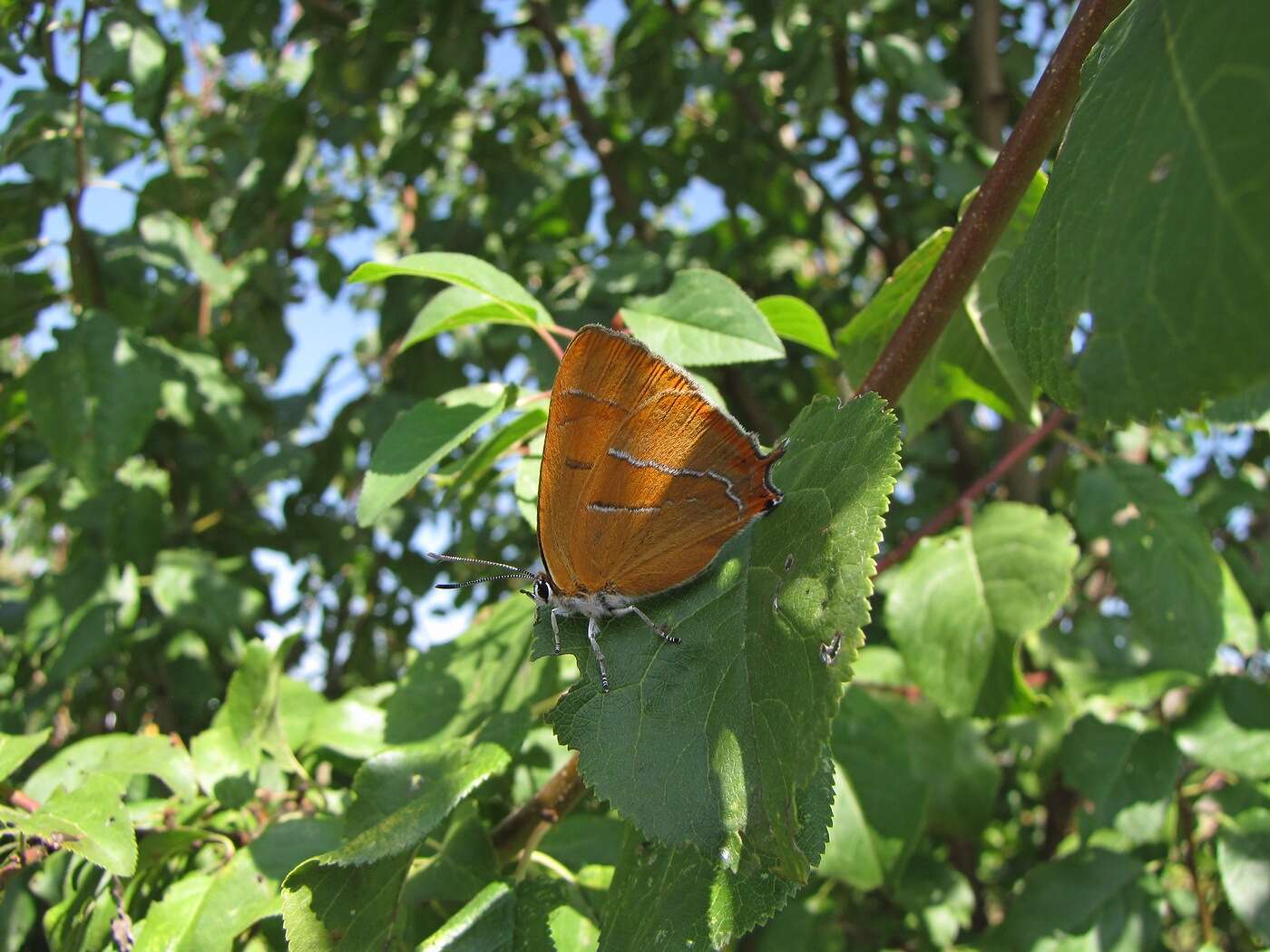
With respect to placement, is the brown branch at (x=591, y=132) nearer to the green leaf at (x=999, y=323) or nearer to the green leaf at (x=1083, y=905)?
the green leaf at (x=999, y=323)

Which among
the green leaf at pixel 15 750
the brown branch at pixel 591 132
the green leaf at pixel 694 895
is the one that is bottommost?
the green leaf at pixel 15 750

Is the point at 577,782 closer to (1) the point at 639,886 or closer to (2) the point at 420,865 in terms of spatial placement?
(1) the point at 639,886

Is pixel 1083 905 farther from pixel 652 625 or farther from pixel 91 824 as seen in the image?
pixel 91 824

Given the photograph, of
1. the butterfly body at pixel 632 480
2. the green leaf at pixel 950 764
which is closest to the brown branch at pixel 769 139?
the green leaf at pixel 950 764

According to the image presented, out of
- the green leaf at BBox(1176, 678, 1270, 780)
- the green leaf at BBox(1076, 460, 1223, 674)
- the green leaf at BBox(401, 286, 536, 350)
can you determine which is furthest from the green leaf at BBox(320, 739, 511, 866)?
the green leaf at BBox(1176, 678, 1270, 780)

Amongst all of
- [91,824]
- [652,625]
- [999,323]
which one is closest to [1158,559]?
[999,323]

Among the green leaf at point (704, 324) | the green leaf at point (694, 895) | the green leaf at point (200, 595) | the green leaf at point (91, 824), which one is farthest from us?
the green leaf at point (200, 595)

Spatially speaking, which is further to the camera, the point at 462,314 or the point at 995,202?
the point at 462,314
